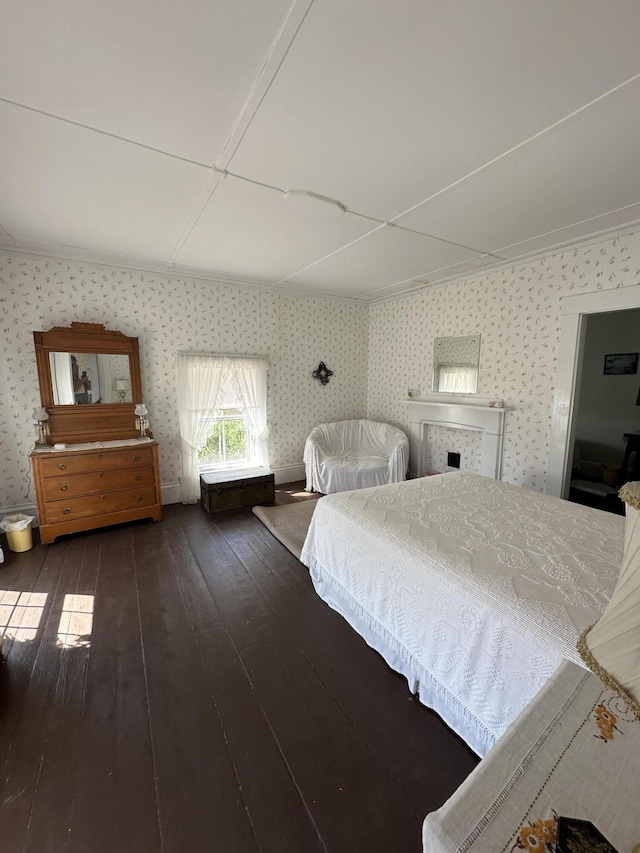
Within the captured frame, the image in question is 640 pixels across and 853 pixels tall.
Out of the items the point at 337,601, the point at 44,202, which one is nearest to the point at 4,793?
the point at 337,601

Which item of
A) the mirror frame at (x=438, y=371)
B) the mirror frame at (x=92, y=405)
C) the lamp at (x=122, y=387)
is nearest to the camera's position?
the mirror frame at (x=92, y=405)

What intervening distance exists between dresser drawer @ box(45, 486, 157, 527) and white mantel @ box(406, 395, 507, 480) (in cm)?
316

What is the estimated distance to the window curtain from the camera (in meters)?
3.98

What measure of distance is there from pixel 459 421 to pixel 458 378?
499 millimetres

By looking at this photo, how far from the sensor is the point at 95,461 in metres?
3.28

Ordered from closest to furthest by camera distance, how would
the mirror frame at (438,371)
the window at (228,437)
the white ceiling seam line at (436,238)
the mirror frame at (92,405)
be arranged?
the white ceiling seam line at (436,238), the mirror frame at (92,405), the mirror frame at (438,371), the window at (228,437)

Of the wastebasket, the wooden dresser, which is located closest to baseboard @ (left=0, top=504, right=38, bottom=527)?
the wastebasket

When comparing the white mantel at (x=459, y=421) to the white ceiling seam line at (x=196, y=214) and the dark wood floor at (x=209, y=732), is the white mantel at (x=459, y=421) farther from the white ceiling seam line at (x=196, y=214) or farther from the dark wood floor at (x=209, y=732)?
the white ceiling seam line at (x=196, y=214)

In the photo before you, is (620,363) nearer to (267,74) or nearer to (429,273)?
(429,273)

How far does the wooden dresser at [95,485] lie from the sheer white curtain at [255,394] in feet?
4.27

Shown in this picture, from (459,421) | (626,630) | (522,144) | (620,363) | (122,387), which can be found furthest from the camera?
(620,363)

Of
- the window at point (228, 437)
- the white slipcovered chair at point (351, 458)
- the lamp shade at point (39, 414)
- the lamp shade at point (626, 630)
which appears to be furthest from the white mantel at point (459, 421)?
the lamp shade at point (39, 414)

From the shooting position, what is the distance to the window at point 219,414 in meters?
4.14

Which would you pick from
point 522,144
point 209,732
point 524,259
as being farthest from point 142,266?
point 209,732
